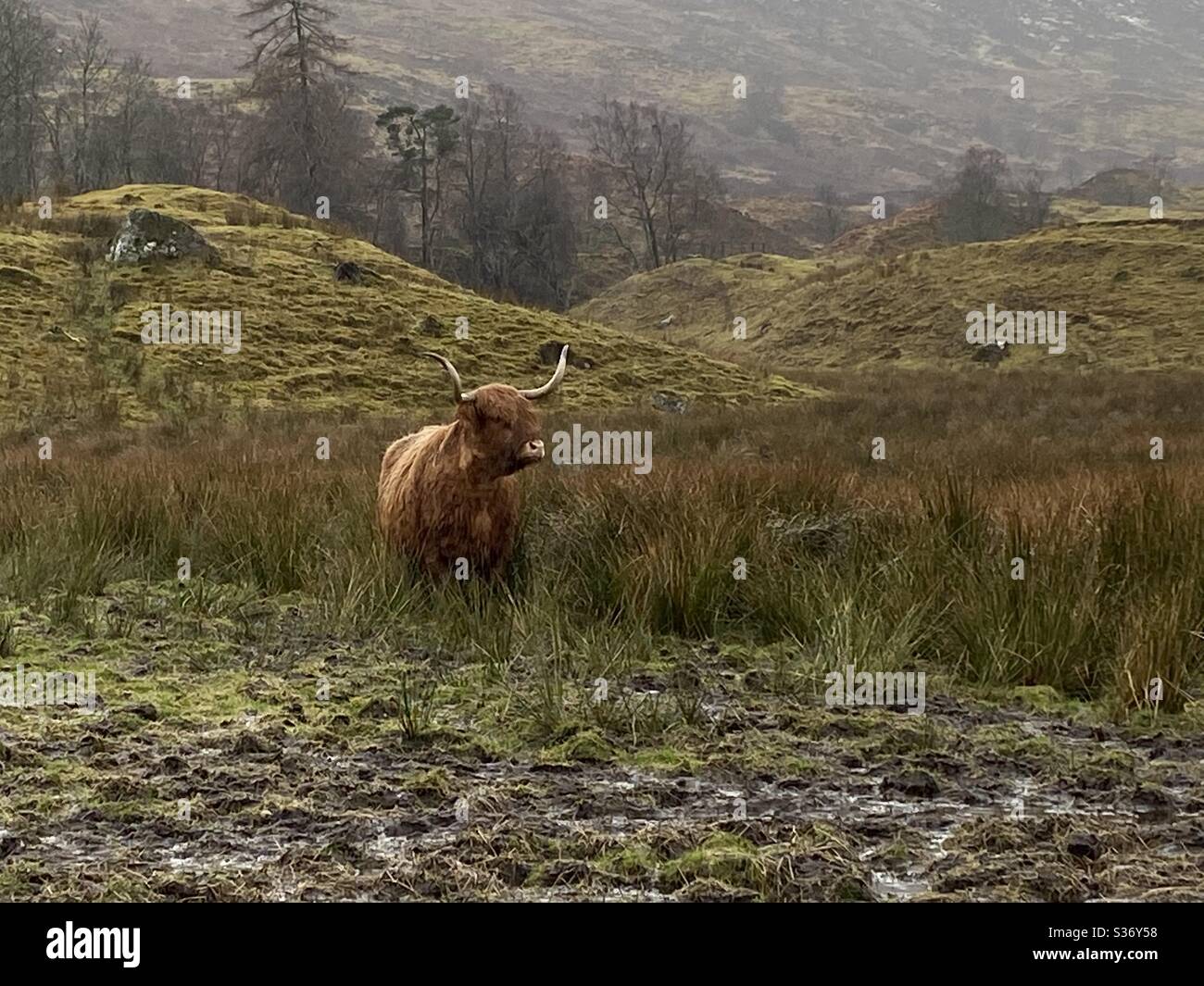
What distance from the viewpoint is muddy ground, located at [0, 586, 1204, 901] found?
289cm

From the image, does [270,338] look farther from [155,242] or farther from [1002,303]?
[1002,303]

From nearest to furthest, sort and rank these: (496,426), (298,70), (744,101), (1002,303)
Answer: (496,426), (1002,303), (298,70), (744,101)

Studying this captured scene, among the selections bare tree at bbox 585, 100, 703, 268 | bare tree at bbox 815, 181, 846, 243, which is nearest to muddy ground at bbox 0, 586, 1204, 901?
bare tree at bbox 585, 100, 703, 268

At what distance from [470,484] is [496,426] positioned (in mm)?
367

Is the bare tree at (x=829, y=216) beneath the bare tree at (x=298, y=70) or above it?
above

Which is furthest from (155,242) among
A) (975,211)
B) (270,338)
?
(975,211)

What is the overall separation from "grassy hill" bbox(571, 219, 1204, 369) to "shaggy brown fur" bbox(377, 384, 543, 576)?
21.4 meters

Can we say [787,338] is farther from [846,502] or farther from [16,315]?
[846,502]

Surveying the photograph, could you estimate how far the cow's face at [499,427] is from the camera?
17.9ft

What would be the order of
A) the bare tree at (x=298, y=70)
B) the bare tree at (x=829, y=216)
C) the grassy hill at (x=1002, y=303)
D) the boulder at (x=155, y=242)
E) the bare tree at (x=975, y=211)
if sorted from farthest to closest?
1. the bare tree at (x=829, y=216)
2. the bare tree at (x=975, y=211)
3. the bare tree at (x=298, y=70)
4. the grassy hill at (x=1002, y=303)
5. the boulder at (x=155, y=242)

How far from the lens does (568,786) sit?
3600 mm

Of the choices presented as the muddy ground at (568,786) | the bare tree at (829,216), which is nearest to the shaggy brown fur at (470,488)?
the muddy ground at (568,786)

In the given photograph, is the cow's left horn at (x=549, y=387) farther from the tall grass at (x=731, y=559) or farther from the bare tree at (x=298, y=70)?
the bare tree at (x=298, y=70)
